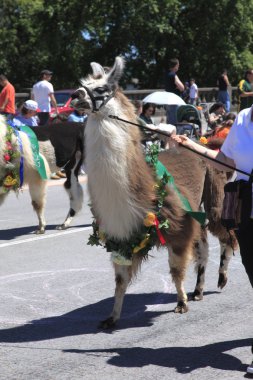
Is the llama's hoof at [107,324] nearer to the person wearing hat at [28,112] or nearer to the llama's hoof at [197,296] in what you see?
the llama's hoof at [197,296]

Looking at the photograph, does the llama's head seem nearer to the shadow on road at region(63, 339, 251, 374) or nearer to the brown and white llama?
the brown and white llama

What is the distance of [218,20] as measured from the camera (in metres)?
39.6

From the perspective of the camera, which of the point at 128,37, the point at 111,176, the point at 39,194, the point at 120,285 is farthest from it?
the point at 128,37

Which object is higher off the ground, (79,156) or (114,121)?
(114,121)

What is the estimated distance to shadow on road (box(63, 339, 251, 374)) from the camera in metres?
4.97

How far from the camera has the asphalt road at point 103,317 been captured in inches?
195

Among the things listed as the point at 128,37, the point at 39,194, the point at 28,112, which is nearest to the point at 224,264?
the point at 39,194

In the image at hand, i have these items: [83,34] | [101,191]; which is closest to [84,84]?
[101,191]

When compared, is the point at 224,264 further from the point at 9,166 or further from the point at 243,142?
the point at 9,166

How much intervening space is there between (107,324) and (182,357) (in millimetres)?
907

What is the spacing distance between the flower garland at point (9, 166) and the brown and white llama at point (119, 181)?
3904 millimetres

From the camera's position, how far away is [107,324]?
5859 mm

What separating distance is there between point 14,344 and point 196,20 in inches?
1440

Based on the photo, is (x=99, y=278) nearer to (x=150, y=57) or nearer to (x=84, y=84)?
(x=84, y=84)
